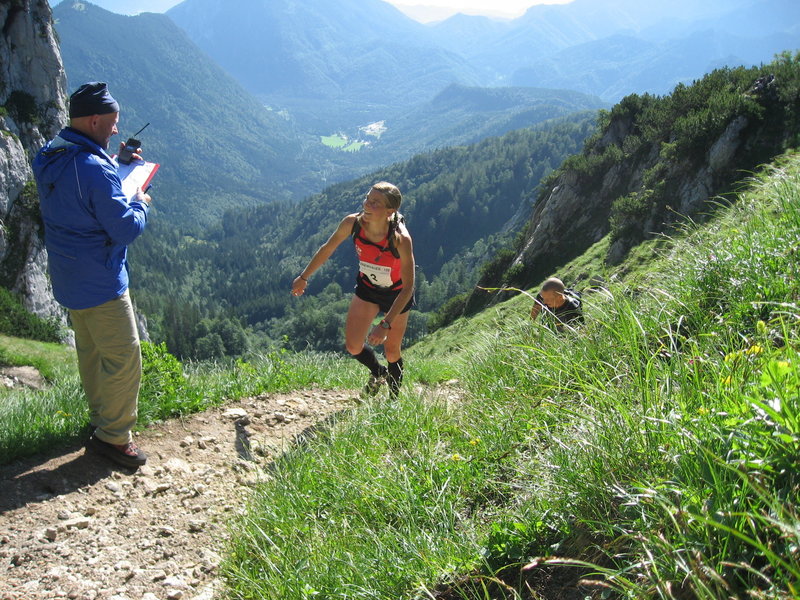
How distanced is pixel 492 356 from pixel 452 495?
193 centimetres

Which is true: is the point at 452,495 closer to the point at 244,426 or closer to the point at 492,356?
Answer: the point at 492,356

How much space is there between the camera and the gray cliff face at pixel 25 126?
122ft

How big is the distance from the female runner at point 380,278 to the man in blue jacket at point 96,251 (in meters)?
1.72

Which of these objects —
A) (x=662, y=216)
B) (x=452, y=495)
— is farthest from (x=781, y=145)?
(x=452, y=495)

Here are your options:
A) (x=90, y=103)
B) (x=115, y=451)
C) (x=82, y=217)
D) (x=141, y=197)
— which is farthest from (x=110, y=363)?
(x=90, y=103)

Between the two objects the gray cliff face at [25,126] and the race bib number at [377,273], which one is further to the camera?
the gray cliff face at [25,126]

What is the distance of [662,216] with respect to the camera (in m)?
34.2

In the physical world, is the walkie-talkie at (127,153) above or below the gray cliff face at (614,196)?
above

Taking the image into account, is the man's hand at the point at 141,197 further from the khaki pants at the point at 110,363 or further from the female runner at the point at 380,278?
the female runner at the point at 380,278

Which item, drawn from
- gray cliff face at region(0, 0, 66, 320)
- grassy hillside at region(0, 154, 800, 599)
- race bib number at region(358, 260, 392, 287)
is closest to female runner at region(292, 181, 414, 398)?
race bib number at region(358, 260, 392, 287)

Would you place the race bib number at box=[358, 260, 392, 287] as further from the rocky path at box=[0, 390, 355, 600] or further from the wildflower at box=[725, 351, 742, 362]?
the wildflower at box=[725, 351, 742, 362]

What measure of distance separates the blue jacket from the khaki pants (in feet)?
0.51

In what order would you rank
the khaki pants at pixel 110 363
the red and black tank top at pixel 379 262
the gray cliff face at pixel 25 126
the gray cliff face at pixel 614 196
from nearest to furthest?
the khaki pants at pixel 110 363, the red and black tank top at pixel 379 262, the gray cliff face at pixel 614 196, the gray cliff face at pixel 25 126

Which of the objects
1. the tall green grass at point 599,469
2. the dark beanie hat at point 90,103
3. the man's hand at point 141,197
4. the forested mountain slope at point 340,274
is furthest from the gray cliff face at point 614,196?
the forested mountain slope at point 340,274
